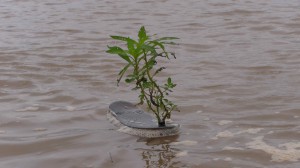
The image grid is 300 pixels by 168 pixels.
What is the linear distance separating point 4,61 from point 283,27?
3819 millimetres

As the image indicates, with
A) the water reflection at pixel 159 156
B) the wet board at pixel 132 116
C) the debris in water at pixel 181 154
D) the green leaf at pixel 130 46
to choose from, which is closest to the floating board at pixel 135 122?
the wet board at pixel 132 116

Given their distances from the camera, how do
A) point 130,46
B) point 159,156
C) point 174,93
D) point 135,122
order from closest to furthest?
1. point 159,156
2. point 130,46
3. point 135,122
4. point 174,93

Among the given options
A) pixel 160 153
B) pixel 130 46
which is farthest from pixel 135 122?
pixel 130 46

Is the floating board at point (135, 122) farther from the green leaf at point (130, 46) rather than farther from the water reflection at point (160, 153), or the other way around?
the green leaf at point (130, 46)

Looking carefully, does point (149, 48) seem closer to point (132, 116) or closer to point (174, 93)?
point (132, 116)

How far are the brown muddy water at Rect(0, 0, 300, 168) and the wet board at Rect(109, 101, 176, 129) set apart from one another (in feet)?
0.30

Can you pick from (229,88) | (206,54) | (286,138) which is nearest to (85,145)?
(286,138)

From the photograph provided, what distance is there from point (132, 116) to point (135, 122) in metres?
0.16

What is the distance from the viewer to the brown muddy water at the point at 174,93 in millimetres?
3041

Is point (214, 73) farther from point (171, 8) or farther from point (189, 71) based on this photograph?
point (171, 8)

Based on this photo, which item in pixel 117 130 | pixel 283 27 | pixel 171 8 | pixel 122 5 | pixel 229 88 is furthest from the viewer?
pixel 122 5

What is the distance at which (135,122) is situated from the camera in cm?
355

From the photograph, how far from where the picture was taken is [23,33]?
7.62 metres

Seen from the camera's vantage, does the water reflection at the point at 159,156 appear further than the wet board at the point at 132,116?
No
